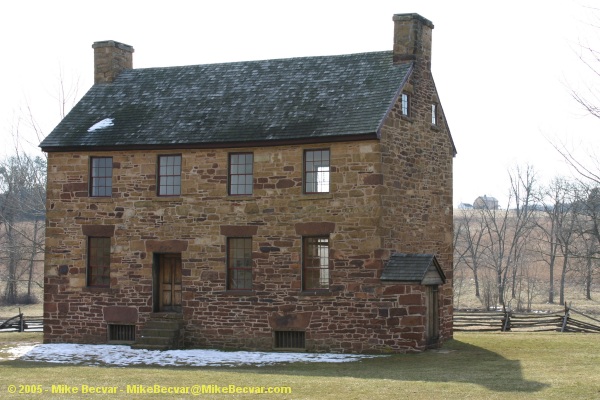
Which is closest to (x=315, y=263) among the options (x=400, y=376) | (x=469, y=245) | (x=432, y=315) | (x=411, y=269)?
(x=411, y=269)

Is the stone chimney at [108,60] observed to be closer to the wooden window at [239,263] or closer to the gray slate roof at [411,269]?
the wooden window at [239,263]

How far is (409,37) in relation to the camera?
2453cm

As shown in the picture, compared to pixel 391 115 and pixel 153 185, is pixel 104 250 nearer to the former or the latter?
pixel 153 185

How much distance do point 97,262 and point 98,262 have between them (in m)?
0.04

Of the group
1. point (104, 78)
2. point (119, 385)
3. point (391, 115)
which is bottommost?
point (119, 385)

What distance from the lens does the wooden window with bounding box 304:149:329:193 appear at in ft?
76.7

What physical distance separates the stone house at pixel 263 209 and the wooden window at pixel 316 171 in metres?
0.04

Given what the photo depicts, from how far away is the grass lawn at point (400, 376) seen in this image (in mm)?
A: 15891

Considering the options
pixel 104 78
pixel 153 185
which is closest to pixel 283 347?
pixel 153 185

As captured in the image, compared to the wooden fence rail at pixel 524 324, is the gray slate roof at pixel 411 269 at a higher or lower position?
higher

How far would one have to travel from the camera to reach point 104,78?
28.2m

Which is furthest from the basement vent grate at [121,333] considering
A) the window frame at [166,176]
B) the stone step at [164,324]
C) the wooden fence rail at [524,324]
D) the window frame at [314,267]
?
the wooden fence rail at [524,324]

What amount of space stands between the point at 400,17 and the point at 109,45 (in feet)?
31.8

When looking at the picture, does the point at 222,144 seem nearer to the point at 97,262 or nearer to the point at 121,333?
the point at 97,262
